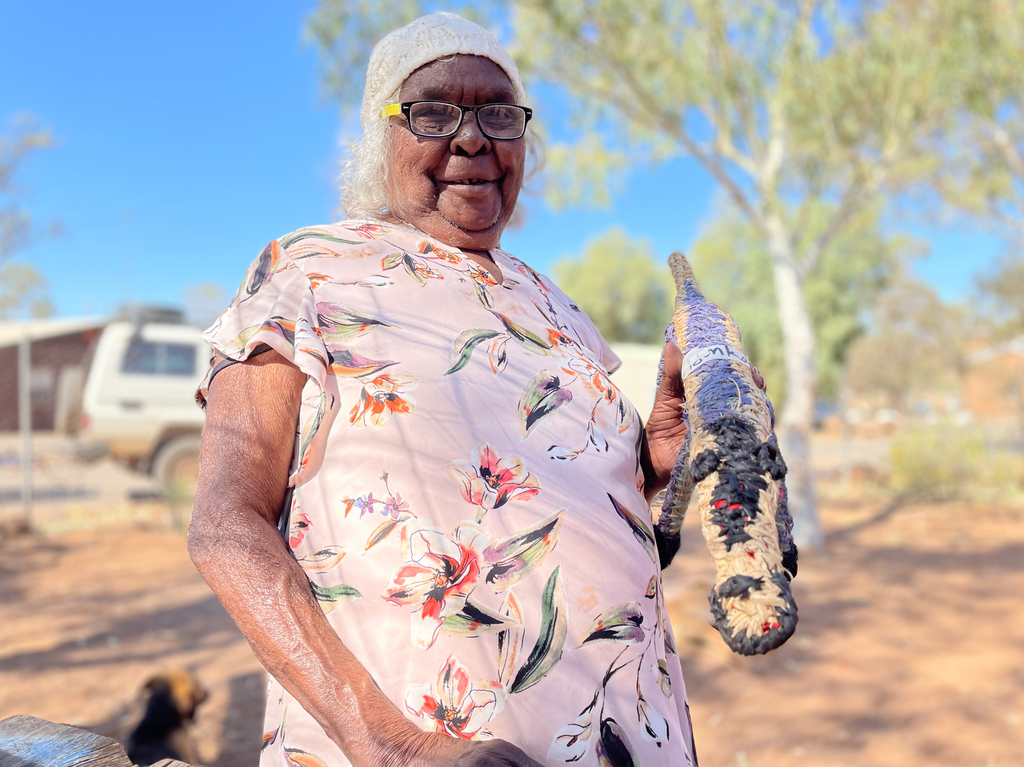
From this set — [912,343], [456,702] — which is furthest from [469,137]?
[912,343]

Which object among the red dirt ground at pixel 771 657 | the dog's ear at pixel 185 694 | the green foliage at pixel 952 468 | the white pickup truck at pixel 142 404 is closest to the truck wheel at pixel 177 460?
the white pickup truck at pixel 142 404

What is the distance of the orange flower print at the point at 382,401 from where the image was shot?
1062mm

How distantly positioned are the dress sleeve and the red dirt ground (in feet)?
10.3

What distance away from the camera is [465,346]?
45.8 inches

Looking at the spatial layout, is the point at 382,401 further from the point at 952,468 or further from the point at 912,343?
the point at 912,343

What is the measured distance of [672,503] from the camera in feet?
4.17

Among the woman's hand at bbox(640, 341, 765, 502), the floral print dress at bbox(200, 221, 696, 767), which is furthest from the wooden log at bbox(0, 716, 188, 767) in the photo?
the woman's hand at bbox(640, 341, 765, 502)

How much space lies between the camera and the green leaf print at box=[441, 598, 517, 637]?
1018 mm

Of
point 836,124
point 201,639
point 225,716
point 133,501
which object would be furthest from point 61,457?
point 836,124

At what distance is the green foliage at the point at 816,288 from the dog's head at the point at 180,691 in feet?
77.9

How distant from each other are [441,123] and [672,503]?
762mm

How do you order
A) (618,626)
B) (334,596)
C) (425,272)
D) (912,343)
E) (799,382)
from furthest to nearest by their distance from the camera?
(912,343)
(799,382)
(425,272)
(618,626)
(334,596)

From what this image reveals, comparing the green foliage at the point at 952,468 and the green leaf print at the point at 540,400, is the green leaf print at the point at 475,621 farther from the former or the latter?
the green foliage at the point at 952,468

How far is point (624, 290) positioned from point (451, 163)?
97.4ft
